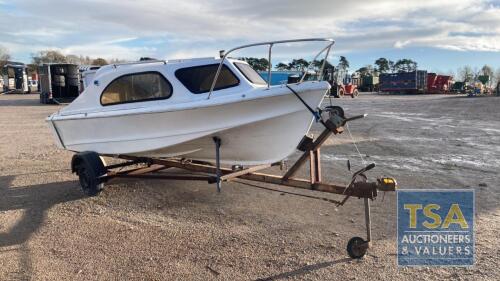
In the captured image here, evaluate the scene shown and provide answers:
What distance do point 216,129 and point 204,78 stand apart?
2.78 ft

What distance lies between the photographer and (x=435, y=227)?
16.7 ft

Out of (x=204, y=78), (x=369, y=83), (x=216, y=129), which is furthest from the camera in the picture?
(x=369, y=83)

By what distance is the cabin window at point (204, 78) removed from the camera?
6027 mm

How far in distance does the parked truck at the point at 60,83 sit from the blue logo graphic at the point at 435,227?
83.1 feet

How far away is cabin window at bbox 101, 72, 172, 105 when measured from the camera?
20.5 feet

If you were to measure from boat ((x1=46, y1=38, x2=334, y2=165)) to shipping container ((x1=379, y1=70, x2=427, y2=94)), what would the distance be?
49304 mm

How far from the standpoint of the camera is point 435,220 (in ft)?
17.4

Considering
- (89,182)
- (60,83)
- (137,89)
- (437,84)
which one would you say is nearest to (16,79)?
(60,83)

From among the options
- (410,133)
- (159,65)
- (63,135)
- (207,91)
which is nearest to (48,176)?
(63,135)

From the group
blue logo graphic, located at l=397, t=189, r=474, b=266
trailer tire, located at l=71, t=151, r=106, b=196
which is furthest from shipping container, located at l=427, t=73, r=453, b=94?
trailer tire, located at l=71, t=151, r=106, b=196

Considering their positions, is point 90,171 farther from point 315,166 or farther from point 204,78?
point 315,166

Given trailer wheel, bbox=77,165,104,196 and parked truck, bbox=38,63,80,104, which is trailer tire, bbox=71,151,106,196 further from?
parked truck, bbox=38,63,80,104

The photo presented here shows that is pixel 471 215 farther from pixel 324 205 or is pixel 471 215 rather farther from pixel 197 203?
pixel 197 203

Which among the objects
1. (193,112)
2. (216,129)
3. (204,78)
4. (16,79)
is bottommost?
(216,129)
